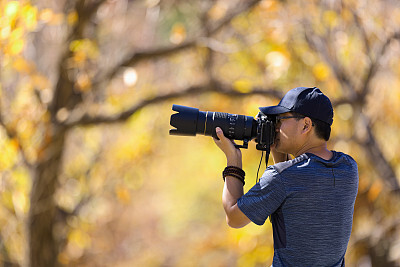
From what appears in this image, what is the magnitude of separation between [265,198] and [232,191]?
0.15 metres

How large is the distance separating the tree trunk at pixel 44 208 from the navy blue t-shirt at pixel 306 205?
2358 mm

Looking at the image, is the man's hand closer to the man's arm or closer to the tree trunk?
the man's arm

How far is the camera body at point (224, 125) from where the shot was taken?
5.81ft

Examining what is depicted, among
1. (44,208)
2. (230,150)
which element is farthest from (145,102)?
(230,150)

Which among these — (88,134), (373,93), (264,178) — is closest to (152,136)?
(88,134)

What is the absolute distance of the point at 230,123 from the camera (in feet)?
5.98

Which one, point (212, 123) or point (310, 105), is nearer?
point (310, 105)

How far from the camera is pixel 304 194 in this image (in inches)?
57.7

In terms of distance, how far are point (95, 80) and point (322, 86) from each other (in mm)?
2209

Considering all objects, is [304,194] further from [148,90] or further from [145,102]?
[148,90]

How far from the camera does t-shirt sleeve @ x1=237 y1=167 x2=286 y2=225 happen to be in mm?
1465

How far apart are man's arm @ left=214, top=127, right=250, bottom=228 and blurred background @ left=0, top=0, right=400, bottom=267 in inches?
60.6

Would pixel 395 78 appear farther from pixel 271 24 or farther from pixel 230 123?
pixel 230 123

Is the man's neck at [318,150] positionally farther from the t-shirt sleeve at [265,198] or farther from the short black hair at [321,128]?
the t-shirt sleeve at [265,198]
